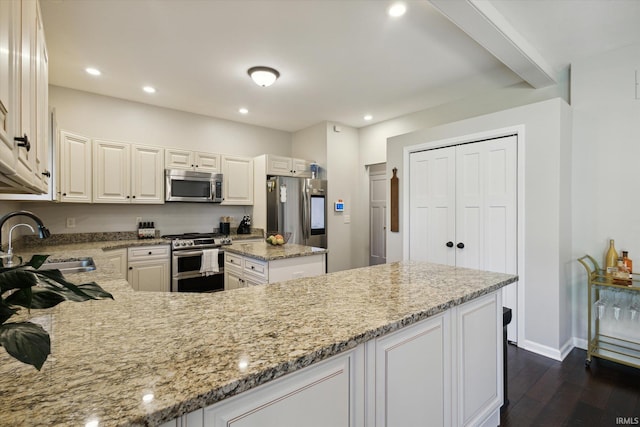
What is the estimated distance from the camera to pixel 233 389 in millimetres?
689

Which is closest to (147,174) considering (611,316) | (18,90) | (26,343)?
(18,90)

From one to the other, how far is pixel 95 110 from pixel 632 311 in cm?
622

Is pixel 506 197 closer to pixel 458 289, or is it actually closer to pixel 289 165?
pixel 458 289

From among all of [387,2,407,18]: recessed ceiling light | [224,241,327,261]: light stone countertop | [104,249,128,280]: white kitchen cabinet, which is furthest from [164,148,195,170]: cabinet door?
[387,2,407,18]: recessed ceiling light

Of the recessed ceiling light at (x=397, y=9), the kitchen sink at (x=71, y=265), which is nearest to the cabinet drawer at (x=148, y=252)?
the kitchen sink at (x=71, y=265)

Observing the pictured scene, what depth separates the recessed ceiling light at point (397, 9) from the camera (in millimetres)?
2190

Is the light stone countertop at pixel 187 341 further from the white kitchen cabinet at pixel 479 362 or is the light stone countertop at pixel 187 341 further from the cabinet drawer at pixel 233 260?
the cabinet drawer at pixel 233 260

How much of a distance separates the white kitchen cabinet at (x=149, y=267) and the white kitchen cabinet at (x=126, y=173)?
712 mm

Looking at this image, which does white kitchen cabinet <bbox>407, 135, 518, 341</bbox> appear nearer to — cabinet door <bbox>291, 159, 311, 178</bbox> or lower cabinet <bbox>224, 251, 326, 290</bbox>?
lower cabinet <bbox>224, 251, 326, 290</bbox>

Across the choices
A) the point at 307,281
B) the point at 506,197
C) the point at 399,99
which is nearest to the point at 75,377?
the point at 307,281

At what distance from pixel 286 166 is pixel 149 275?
2482 mm

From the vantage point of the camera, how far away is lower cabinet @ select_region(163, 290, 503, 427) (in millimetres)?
810

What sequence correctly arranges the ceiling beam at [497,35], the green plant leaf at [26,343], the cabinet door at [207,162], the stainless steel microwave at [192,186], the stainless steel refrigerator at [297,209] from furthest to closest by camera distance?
1. the stainless steel refrigerator at [297,209]
2. the cabinet door at [207,162]
3. the stainless steel microwave at [192,186]
4. the ceiling beam at [497,35]
5. the green plant leaf at [26,343]

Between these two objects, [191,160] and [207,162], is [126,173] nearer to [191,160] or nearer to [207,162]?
[191,160]
